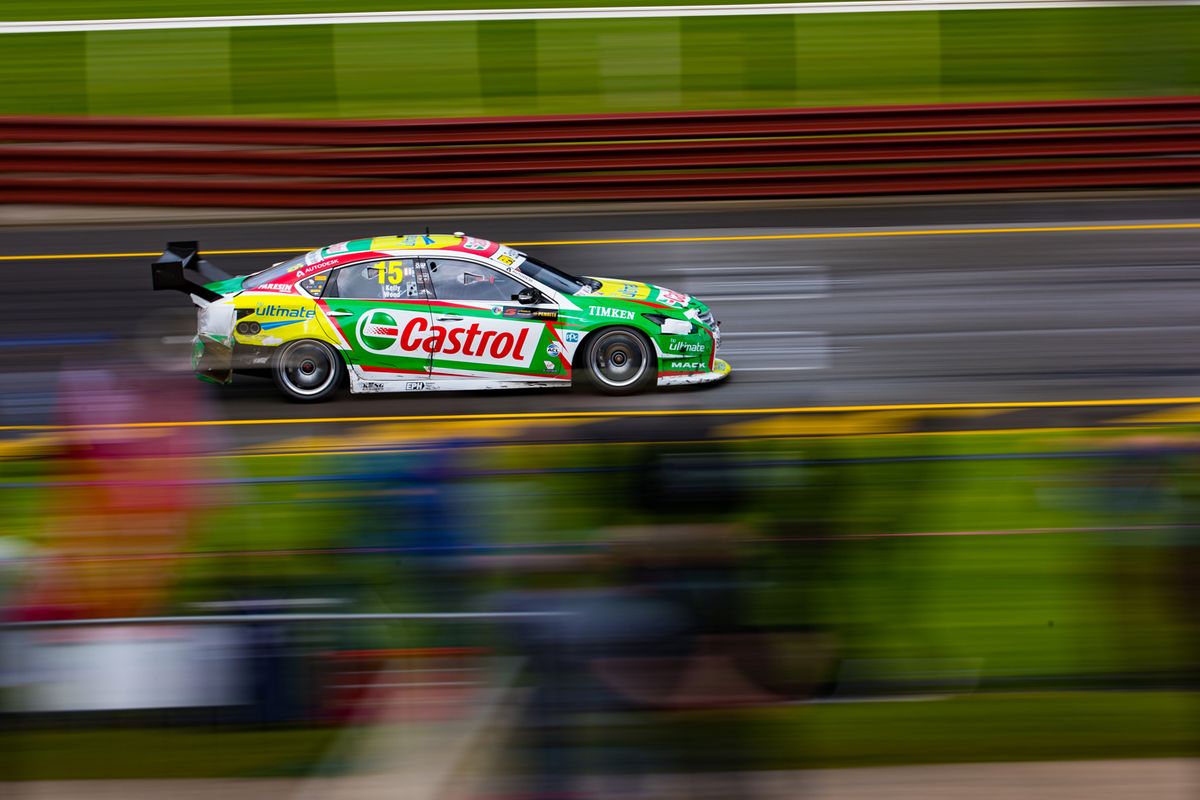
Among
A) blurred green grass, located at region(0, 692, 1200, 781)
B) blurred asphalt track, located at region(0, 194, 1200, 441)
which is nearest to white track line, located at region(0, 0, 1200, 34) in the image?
blurred asphalt track, located at region(0, 194, 1200, 441)

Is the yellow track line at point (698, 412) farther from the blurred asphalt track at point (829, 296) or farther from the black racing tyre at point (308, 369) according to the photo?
the black racing tyre at point (308, 369)

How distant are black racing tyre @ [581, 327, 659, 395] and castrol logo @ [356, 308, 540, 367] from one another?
478 mm

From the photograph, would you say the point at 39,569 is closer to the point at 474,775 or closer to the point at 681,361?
the point at 474,775

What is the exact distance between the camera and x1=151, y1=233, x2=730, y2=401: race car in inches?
393

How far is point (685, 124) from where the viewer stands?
1658 cm

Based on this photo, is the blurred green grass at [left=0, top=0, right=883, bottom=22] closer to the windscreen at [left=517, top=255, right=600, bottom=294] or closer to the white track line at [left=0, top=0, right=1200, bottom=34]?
the white track line at [left=0, top=0, right=1200, bottom=34]

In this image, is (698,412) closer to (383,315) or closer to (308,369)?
(383,315)

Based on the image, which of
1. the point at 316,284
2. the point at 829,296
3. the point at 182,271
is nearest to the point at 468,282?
the point at 316,284

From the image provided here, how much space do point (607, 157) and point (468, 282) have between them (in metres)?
6.88

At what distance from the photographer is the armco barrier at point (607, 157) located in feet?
53.5

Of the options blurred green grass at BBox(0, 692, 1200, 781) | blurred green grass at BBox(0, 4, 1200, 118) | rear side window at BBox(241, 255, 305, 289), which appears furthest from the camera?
blurred green grass at BBox(0, 4, 1200, 118)

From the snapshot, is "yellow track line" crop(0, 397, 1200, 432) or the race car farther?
the race car

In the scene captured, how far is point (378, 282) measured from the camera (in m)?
10.1

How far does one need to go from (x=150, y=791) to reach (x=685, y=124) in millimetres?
13309
